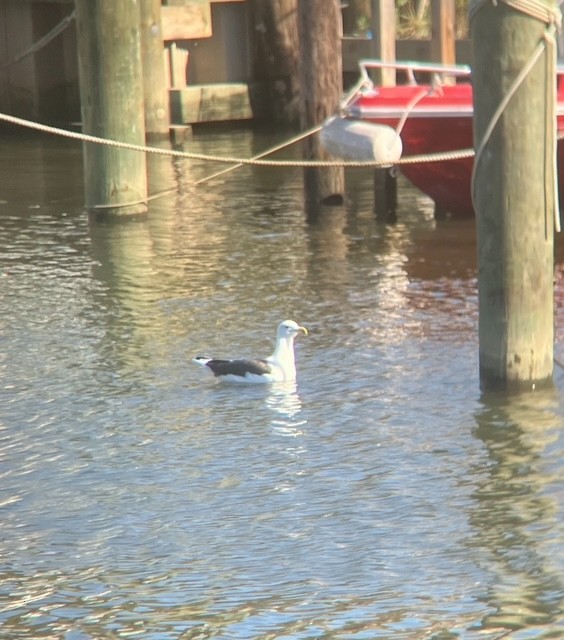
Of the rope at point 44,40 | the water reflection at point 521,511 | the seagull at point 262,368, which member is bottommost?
the water reflection at point 521,511

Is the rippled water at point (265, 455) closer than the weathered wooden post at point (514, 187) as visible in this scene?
Yes

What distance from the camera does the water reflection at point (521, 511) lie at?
5.61m

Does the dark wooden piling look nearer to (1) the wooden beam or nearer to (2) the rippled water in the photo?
(1) the wooden beam

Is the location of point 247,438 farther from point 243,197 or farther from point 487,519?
point 243,197

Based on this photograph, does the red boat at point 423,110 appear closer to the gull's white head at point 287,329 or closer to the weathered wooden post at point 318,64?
the weathered wooden post at point 318,64

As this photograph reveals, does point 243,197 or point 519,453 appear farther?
point 243,197

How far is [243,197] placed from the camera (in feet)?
49.5

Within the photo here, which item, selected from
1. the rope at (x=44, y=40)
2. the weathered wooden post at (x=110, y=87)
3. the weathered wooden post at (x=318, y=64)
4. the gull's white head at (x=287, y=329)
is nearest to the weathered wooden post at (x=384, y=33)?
the weathered wooden post at (x=318, y=64)

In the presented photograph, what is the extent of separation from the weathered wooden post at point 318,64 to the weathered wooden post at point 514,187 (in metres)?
5.66

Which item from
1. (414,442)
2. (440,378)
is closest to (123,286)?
(440,378)

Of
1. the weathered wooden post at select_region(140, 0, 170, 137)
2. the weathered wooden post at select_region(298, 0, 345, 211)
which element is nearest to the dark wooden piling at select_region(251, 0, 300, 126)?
the weathered wooden post at select_region(140, 0, 170, 137)

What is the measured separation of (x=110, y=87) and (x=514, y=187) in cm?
601

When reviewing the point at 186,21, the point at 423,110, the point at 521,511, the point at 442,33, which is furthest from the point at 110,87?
the point at 186,21

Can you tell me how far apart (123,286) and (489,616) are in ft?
19.9
